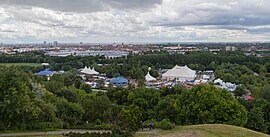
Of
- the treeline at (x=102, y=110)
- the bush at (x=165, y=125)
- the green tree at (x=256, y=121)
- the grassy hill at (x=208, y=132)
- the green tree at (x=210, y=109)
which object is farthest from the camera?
the green tree at (x=256, y=121)

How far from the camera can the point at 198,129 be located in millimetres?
18547

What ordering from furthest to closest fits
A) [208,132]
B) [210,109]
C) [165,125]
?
[210,109]
[165,125]
[208,132]

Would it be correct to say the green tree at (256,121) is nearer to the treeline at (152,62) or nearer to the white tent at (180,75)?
the white tent at (180,75)

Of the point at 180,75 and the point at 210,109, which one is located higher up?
the point at 210,109

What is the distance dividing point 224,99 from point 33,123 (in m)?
13.4

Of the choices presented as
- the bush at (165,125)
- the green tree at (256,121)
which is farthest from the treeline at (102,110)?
the green tree at (256,121)

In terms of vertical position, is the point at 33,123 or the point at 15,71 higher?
the point at 15,71

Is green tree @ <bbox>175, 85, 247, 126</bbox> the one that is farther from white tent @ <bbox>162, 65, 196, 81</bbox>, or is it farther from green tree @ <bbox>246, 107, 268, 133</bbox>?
white tent @ <bbox>162, 65, 196, 81</bbox>

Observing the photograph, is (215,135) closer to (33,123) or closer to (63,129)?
(63,129)

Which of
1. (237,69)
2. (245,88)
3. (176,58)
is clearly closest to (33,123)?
Answer: (245,88)

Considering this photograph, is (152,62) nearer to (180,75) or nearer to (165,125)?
(180,75)

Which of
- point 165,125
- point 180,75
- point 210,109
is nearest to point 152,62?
point 180,75

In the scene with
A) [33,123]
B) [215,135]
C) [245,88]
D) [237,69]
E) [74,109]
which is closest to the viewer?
[215,135]

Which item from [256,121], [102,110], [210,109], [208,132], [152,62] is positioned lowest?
[152,62]
